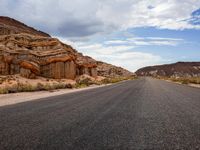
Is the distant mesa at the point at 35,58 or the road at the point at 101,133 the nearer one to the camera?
the road at the point at 101,133

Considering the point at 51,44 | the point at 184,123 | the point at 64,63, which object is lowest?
the point at 184,123

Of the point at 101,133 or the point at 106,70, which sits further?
the point at 106,70

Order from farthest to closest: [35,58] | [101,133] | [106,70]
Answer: [106,70] < [35,58] < [101,133]

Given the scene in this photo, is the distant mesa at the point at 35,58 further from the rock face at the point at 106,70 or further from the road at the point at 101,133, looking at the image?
the rock face at the point at 106,70

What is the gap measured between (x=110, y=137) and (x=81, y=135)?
62cm

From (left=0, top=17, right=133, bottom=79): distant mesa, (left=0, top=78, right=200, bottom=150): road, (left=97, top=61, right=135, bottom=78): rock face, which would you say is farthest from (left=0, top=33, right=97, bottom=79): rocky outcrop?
(left=97, top=61, right=135, bottom=78): rock face

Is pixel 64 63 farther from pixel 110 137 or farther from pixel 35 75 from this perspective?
pixel 110 137

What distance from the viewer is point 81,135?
6043 millimetres

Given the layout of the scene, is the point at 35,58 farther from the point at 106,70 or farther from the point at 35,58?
the point at 106,70

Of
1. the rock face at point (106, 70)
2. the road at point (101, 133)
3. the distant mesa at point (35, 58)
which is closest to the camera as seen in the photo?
the road at point (101, 133)

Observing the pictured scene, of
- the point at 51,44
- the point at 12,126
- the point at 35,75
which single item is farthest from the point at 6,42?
the point at 12,126

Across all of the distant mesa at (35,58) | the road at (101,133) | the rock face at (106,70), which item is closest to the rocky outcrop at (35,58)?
the distant mesa at (35,58)

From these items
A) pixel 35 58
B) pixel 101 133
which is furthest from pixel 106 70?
pixel 101 133

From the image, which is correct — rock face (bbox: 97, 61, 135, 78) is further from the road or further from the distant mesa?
the road
